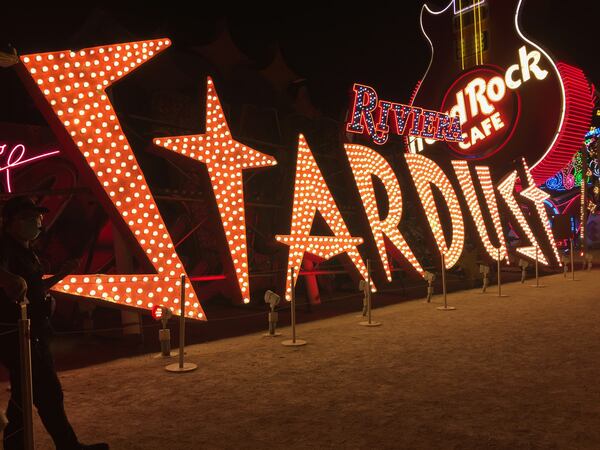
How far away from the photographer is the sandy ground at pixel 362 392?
4.05 metres

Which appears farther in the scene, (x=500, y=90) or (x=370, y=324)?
(x=500, y=90)

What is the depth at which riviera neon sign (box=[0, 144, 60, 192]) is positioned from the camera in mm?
10180

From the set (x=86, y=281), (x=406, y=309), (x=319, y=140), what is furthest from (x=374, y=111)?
(x=86, y=281)

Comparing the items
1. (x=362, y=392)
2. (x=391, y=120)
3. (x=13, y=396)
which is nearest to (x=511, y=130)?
(x=391, y=120)

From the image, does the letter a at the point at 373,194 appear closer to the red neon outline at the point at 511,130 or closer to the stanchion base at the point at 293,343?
the stanchion base at the point at 293,343

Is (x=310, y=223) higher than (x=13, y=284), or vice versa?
(x=310, y=223)

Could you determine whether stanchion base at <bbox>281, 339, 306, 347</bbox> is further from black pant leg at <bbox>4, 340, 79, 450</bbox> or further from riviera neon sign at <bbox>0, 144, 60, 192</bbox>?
riviera neon sign at <bbox>0, 144, 60, 192</bbox>

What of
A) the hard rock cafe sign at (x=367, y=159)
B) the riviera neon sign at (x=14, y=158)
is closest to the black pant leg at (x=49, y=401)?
the hard rock cafe sign at (x=367, y=159)

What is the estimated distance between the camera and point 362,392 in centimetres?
514

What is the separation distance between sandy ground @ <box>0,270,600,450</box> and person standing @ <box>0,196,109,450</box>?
0.52 metres

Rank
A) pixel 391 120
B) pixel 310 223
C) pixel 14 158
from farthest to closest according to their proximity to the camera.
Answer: pixel 391 120
pixel 14 158
pixel 310 223

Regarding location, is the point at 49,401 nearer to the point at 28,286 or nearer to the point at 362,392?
the point at 28,286

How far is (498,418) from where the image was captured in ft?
14.2

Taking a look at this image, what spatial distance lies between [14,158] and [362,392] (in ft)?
27.7
